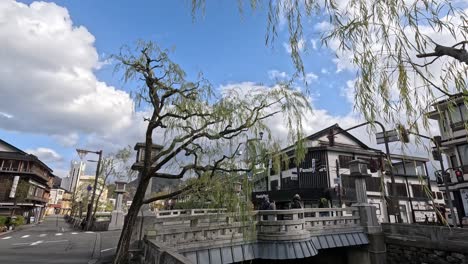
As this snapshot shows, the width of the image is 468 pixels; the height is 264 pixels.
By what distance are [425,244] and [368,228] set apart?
90.5 inches

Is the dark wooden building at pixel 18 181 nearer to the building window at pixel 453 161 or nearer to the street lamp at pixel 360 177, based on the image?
the street lamp at pixel 360 177

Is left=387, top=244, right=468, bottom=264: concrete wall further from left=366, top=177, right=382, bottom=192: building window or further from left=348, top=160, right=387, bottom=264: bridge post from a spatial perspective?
left=366, top=177, right=382, bottom=192: building window

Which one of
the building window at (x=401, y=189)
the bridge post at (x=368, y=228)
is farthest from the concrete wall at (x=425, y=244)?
the building window at (x=401, y=189)

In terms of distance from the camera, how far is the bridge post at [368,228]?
12.9 meters

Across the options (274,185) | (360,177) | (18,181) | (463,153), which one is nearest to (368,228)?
(360,177)

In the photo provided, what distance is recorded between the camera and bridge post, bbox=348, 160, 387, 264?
12901mm

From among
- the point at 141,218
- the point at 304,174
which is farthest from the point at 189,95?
the point at 304,174

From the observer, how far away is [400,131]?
332 cm

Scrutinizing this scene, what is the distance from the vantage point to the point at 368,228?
43.2ft

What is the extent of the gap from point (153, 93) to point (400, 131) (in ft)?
22.2

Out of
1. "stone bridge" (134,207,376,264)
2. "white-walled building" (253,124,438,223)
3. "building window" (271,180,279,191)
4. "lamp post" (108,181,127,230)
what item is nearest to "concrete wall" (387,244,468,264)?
"stone bridge" (134,207,376,264)

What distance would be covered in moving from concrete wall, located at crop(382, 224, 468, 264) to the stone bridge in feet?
4.13

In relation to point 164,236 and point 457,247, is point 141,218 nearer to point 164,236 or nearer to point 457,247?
point 164,236

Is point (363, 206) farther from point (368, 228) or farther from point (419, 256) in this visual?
point (419, 256)
